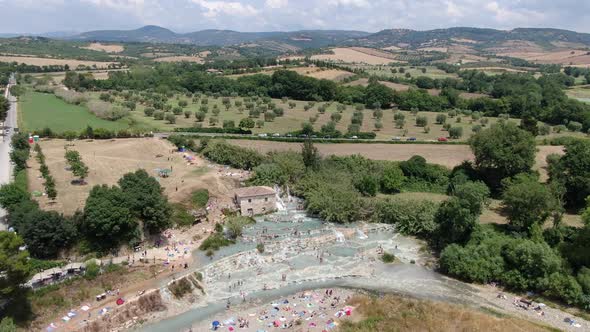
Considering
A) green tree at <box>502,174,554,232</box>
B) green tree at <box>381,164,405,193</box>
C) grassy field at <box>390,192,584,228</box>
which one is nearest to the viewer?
green tree at <box>502,174,554,232</box>

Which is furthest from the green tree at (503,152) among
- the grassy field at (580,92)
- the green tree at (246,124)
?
the grassy field at (580,92)

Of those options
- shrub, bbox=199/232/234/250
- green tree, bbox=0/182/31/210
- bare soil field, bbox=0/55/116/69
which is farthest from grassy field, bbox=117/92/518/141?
bare soil field, bbox=0/55/116/69

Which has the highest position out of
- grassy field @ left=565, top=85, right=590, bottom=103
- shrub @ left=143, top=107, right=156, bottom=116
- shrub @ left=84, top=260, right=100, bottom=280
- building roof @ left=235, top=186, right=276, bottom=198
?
grassy field @ left=565, top=85, right=590, bottom=103

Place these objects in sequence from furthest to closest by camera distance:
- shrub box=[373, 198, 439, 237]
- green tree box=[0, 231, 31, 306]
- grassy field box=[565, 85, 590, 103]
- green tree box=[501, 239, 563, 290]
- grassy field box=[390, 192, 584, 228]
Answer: grassy field box=[565, 85, 590, 103] → grassy field box=[390, 192, 584, 228] → shrub box=[373, 198, 439, 237] → green tree box=[501, 239, 563, 290] → green tree box=[0, 231, 31, 306]

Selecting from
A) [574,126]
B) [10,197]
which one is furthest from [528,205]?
[574,126]

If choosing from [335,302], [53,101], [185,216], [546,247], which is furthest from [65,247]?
[53,101]

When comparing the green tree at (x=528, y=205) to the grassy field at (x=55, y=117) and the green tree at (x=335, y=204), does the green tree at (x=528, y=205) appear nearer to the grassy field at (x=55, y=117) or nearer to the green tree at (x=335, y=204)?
the green tree at (x=335, y=204)

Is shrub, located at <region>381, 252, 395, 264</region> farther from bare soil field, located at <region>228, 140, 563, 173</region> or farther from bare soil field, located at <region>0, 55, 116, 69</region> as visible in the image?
bare soil field, located at <region>0, 55, 116, 69</region>
